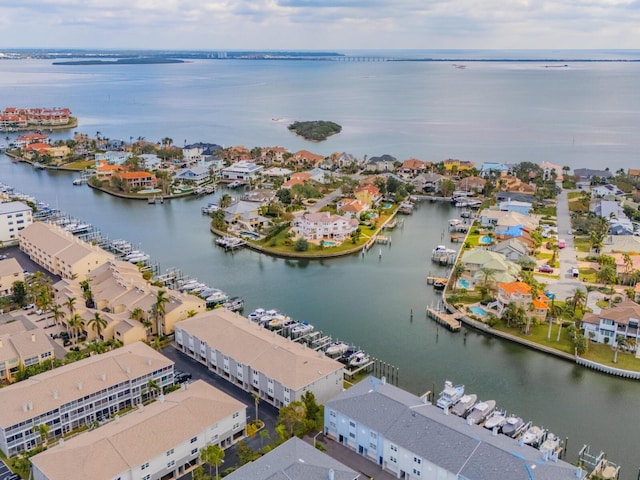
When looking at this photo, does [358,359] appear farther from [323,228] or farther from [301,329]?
[323,228]

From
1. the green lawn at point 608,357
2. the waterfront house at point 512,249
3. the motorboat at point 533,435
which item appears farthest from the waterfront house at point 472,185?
the motorboat at point 533,435

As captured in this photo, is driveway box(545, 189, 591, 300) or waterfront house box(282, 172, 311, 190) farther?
waterfront house box(282, 172, 311, 190)

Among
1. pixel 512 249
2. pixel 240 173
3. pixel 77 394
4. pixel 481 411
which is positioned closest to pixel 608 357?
pixel 481 411

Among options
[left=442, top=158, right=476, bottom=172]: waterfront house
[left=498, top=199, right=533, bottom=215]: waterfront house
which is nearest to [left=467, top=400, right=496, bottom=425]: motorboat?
A: [left=498, top=199, right=533, bottom=215]: waterfront house

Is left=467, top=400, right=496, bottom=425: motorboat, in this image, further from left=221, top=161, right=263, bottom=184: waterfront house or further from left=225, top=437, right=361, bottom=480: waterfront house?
left=221, top=161, right=263, bottom=184: waterfront house

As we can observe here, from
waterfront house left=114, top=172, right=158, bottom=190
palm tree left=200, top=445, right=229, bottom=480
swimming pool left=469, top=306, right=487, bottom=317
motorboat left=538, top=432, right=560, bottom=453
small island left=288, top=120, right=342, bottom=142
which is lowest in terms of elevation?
motorboat left=538, top=432, right=560, bottom=453

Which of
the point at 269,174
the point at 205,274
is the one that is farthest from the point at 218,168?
the point at 205,274
